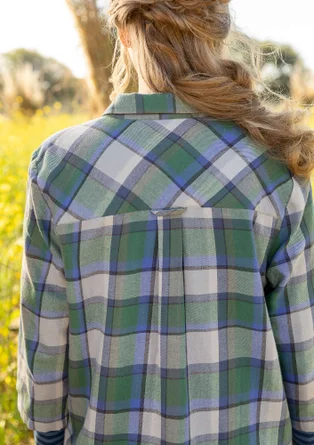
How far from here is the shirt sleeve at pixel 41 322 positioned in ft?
4.17

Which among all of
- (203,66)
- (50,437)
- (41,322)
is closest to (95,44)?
(203,66)

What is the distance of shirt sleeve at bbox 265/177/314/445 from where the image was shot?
4.14ft

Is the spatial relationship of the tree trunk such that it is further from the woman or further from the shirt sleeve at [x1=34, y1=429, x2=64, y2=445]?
the shirt sleeve at [x1=34, y1=429, x2=64, y2=445]

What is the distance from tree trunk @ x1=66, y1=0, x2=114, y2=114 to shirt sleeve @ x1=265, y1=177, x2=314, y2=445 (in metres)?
1.84

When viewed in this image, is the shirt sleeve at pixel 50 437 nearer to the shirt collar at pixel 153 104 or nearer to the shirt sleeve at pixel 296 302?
the shirt sleeve at pixel 296 302

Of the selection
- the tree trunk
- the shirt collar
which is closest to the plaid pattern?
the shirt collar

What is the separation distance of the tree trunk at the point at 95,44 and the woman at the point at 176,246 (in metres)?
1.67

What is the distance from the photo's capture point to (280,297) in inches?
51.5

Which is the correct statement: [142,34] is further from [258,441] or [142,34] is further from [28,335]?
[258,441]

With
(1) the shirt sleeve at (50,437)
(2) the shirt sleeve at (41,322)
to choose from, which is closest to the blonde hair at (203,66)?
(2) the shirt sleeve at (41,322)

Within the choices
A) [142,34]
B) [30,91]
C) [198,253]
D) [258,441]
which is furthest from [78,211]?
[30,91]

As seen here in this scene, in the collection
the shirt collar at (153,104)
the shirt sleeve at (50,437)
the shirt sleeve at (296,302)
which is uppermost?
the shirt collar at (153,104)

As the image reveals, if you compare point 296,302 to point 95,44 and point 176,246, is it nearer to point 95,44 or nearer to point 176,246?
point 176,246

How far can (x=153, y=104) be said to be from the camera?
48.4 inches
